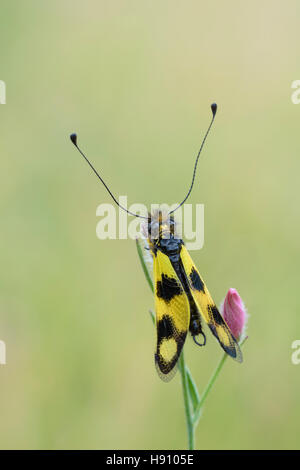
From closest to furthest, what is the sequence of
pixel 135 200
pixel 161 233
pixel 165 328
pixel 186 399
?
pixel 186 399 → pixel 165 328 → pixel 161 233 → pixel 135 200

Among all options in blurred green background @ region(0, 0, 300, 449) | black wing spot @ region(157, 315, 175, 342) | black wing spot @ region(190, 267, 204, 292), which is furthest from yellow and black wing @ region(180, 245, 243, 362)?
blurred green background @ region(0, 0, 300, 449)

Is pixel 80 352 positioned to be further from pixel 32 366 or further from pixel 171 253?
pixel 171 253

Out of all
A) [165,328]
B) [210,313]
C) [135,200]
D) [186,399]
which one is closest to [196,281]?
[210,313]

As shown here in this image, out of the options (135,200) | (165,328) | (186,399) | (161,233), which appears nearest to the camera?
(186,399)

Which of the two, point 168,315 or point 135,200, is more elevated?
point 135,200

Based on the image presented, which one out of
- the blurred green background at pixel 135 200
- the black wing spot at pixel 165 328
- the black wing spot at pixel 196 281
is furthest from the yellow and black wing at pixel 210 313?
the blurred green background at pixel 135 200

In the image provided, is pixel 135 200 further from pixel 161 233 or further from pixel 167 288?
pixel 167 288

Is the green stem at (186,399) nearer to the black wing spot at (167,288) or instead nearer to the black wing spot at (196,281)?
the black wing spot at (167,288)
